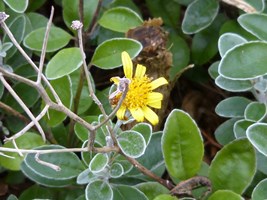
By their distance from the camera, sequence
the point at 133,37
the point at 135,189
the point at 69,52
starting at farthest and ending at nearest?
the point at 133,37 → the point at 69,52 → the point at 135,189

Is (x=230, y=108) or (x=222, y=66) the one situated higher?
(x=222, y=66)

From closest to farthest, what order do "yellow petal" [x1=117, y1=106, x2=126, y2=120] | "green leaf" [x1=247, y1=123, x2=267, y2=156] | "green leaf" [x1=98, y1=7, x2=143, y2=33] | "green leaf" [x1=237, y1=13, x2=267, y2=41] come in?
1. "yellow petal" [x1=117, y1=106, x2=126, y2=120]
2. "green leaf" [x1=247, y1=123, x2=267, y2=156]
3. "green leaf" [x1=237, y1=13, x2=267, y2=41]
4. "green leaf" [x1=98, y1=7, x2=143, y2=33]

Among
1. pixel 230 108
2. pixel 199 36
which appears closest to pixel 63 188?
pixel 230 108

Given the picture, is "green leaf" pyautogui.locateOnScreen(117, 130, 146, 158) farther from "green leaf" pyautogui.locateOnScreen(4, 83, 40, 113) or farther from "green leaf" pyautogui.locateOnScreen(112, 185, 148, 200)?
"green leaf" pyautogui.locateOnScreen(4, 83, 40, 113)

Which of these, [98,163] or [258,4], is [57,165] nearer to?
[98,163]

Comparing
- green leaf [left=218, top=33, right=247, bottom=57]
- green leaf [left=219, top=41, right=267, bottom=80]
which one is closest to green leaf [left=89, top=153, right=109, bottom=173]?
green leaf [left=219, top=41, right=267, bottom=80]

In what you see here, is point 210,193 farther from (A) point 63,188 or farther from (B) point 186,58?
(B) point 186,58

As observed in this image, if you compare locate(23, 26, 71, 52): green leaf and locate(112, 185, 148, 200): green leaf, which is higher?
locate(23, 26, 71, 52): green leaf
